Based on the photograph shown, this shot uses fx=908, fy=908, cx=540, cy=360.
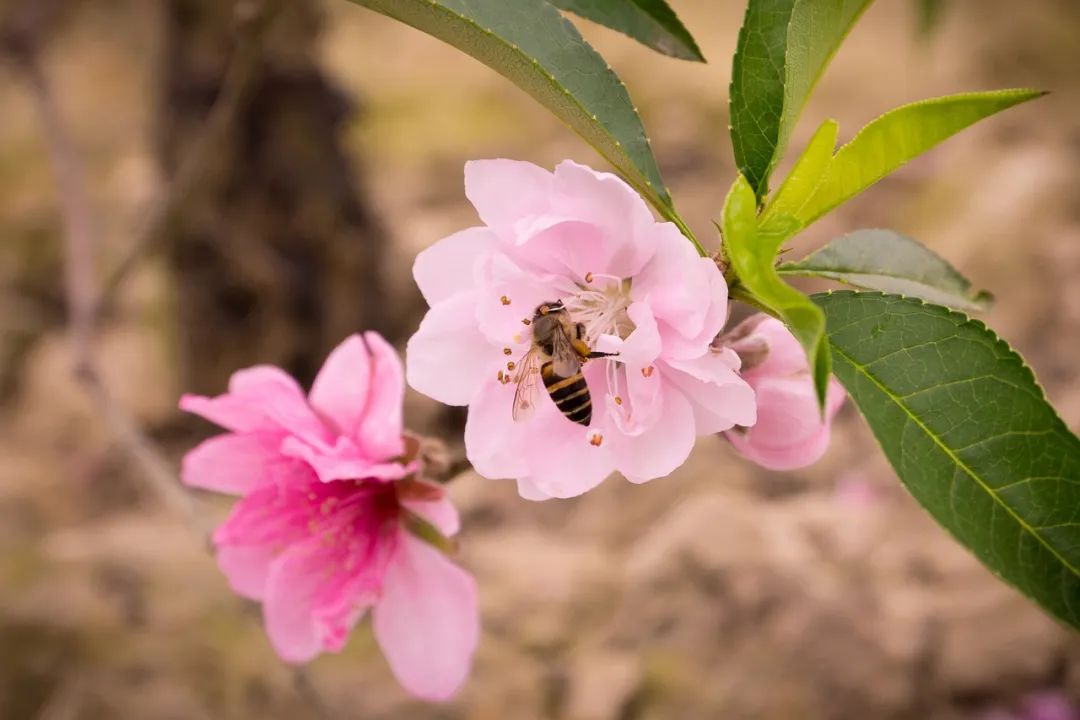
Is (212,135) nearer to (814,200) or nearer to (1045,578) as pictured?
(814,200)

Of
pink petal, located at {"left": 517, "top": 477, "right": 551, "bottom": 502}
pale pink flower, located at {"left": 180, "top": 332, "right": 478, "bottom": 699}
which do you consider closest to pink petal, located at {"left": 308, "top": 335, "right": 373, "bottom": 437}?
pale pink flower, located at {"left": 180, "top": 332, "right": 478, "bottom": 699}

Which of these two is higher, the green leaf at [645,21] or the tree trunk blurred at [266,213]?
the green leaf at [645,21]

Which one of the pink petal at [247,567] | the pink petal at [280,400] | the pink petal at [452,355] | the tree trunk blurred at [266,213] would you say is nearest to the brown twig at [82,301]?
the tree trunk blurred at [266,213]

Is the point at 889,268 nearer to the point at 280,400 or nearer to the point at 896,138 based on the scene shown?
the point at 896,138

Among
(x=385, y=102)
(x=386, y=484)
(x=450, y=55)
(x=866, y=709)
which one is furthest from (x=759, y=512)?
(x=450, y=55)

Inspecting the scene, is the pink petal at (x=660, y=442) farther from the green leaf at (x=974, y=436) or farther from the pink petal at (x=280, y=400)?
the pink petal at (x=280, y=400)

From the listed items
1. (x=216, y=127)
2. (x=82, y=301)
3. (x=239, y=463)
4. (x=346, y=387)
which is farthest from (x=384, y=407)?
(x=82, y=301)

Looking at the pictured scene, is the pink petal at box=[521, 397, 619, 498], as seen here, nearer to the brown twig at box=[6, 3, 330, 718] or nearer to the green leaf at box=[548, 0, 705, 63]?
the green leaf at box=[548, 0, 705, 63]
